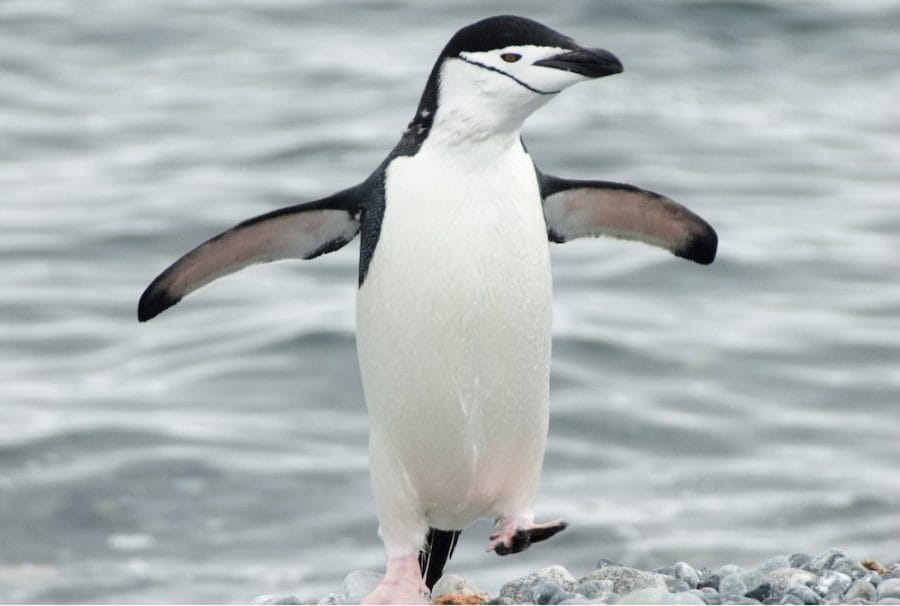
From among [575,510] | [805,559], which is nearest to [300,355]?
[575,510]

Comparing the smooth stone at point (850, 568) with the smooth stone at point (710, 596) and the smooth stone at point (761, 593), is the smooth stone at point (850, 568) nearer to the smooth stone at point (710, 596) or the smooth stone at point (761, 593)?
the smooth stone at point (761, 593)

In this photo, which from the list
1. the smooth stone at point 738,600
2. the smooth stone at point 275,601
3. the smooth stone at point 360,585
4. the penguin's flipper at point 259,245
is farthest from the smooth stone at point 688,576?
the penguin's flipper at point 259,245

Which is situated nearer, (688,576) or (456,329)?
(456,329)

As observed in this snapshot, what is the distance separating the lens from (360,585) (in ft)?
15.1

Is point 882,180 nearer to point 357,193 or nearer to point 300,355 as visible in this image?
point 300,355

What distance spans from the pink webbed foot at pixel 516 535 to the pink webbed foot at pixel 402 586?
22 centimetres

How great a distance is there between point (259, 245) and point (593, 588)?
1.31 metres

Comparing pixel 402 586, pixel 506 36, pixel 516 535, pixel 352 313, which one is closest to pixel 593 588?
pixel 516 535

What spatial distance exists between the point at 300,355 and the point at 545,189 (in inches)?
215

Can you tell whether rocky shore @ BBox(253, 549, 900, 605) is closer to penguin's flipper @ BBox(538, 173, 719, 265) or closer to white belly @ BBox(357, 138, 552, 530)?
white belly @ BBox(357, 138, 552, 530)

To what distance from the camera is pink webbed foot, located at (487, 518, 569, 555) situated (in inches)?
169

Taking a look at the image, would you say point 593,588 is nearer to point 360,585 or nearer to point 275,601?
point 360,585

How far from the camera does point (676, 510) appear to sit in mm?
8141

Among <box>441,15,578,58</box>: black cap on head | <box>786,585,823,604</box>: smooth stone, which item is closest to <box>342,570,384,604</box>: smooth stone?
<box>786,585,823,604</box>: smooth stone
